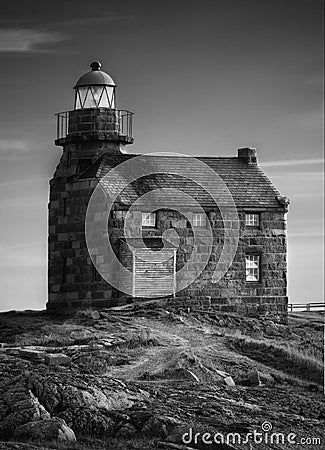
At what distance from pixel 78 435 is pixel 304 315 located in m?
22.7

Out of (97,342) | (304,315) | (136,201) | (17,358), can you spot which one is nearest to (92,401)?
(17,358)

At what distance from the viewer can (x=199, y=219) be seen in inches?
1860

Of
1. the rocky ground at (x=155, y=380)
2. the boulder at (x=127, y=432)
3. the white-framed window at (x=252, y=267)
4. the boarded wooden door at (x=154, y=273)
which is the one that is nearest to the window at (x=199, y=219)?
the boarded wooden door at (x=154, y=273)

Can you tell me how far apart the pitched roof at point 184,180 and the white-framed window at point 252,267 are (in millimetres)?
1828

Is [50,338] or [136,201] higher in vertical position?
[136,201]

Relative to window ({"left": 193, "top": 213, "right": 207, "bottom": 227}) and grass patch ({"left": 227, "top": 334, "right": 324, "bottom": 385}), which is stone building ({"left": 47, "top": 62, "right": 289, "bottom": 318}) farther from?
grass patch ({"left": 227, "top": 334, "right": 324, "bottom": 385})

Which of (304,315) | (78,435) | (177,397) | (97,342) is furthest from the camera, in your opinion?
(304,315)

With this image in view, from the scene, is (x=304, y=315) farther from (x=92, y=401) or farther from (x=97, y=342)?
(x=92, y=401)

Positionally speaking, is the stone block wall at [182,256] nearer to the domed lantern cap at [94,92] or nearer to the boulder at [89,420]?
the domed lantern cap at [94,92]

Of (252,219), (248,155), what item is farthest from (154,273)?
(248,155)

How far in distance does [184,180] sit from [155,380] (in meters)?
14.3

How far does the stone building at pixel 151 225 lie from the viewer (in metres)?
46.4

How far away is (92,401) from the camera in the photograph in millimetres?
30953

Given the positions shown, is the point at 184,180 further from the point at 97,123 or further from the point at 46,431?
the point at 46,431
